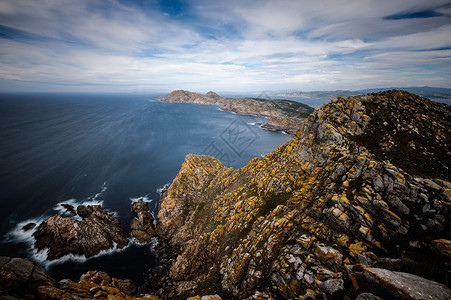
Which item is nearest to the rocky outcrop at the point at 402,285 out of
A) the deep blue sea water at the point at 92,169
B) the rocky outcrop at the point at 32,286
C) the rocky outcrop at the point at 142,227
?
the rocky outcrop at the point at 32,286

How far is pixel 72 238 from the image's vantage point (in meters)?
33.7

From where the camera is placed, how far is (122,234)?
128 feet

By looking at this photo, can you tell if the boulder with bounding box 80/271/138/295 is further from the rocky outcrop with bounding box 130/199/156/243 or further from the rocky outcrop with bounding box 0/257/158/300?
the rocky outcrop with bounding box 0/257/158/300

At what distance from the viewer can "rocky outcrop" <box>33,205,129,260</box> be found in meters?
33.7

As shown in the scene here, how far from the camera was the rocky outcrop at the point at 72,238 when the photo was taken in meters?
33.7

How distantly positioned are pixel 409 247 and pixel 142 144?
112 m

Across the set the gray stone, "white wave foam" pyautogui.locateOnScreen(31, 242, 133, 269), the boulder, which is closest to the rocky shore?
the gray stone

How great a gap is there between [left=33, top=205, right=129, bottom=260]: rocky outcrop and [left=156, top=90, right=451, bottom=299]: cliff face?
1585 cm

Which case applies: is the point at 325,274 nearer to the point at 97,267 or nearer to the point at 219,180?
the point at 219,180

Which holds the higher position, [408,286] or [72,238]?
[408,286]

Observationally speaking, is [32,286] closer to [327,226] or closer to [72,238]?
[327,226]

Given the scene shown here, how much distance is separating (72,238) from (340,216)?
153 ft

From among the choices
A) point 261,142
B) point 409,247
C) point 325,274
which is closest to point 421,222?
point 409,247

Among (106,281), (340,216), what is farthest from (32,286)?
(340,216)
